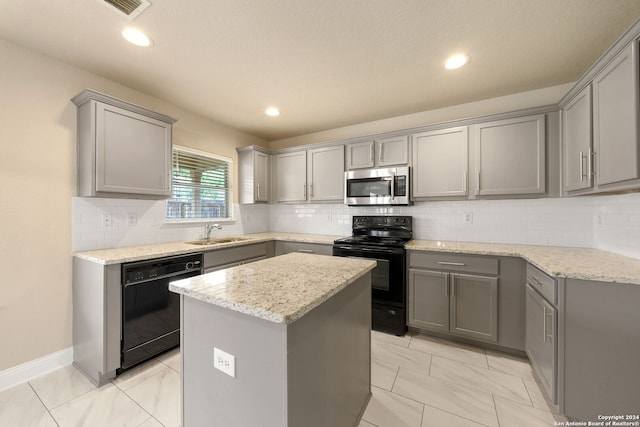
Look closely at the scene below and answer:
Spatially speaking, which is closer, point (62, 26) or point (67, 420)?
point (67, 420)


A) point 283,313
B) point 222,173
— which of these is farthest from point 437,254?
point 222,173

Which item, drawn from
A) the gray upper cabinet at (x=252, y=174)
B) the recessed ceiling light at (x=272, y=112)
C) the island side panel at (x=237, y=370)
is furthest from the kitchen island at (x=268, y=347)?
the gray upper cabinet at (x=252, y=174)

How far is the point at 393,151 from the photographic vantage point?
305cm

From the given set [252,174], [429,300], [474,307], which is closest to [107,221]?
[252,174]

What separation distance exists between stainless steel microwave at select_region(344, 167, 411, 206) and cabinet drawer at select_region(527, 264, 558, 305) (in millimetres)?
1288

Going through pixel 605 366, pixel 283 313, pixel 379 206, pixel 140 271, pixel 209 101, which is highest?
pixel 209 101

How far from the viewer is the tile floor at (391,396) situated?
1576 millimetres

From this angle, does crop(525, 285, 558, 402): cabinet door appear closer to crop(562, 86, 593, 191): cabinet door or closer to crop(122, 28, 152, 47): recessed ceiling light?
crop(562, 86, 593, 191): cabinet door

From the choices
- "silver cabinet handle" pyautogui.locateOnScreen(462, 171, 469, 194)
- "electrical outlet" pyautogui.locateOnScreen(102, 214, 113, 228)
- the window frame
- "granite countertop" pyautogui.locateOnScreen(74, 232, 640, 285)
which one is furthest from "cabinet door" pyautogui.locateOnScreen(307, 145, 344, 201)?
"electrical outlet" pyautogui.locateOnScreen(102, 214, 113, 228)

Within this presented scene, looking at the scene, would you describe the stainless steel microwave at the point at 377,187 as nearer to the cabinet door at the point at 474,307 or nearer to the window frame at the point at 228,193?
the cabinet door at the point at 474,307

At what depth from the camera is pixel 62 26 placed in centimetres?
172

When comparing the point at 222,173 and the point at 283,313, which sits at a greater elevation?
the point at 222,173

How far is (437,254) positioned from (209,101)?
2.96m

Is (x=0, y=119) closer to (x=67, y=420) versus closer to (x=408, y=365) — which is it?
(x=67, y=420)
